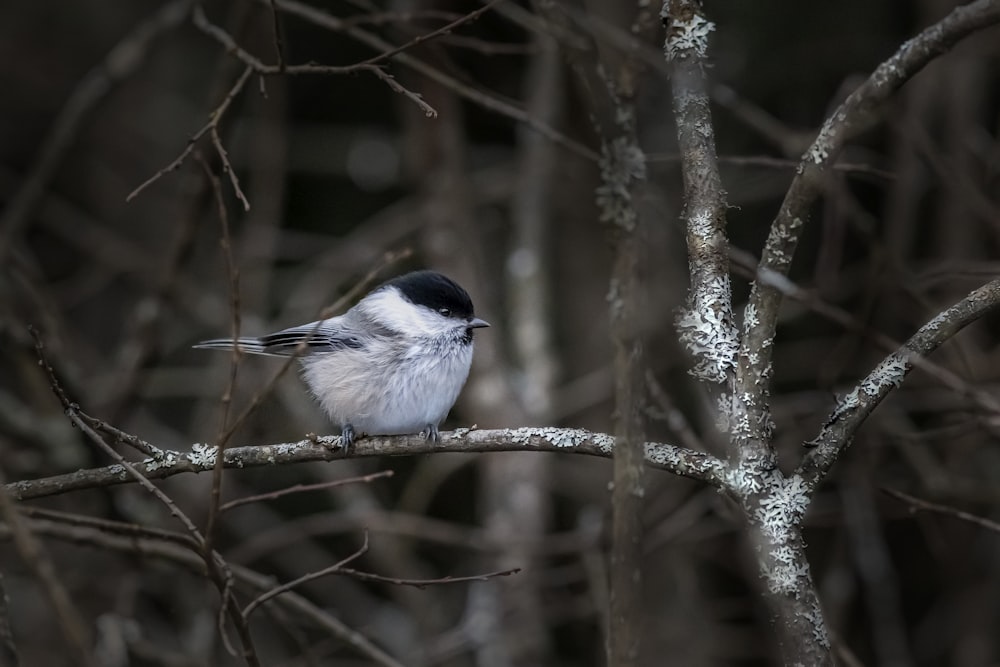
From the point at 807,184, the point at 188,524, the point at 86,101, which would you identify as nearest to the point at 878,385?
the point at 807,184

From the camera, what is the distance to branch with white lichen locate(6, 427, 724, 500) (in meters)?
2.06

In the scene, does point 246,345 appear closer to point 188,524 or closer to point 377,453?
point 377,453

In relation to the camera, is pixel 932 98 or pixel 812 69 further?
pixel 812 69

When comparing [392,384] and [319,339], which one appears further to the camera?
[319,339]

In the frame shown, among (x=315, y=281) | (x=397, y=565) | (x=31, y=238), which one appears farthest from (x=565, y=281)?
(x=31, y=238)

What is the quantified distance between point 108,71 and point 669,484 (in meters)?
3.13

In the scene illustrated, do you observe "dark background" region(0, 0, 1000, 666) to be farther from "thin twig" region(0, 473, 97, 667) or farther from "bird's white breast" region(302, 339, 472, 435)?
"thin twig" region(0, 473, 97, 667)

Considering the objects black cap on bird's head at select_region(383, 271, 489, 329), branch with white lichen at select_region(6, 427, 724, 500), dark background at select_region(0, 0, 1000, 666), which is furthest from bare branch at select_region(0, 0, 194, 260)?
branch with white lichen at select_region(6, 427, 724, 500)

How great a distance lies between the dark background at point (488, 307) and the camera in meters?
4.02

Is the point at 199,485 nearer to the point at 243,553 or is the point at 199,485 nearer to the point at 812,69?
the point at 243,553

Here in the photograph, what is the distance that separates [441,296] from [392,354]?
0.88 feet

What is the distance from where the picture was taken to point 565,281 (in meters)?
6.07

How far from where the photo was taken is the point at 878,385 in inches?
75.9

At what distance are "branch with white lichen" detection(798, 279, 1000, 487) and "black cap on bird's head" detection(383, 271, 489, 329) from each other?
1.71m
